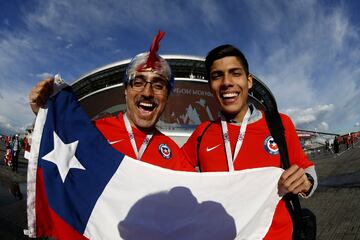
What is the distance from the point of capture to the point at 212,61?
10.1 feet

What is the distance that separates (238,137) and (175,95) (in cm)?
2089

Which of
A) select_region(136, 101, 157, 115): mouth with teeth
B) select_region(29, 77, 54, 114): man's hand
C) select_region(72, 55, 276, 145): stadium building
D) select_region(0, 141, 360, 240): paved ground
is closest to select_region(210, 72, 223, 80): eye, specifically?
select_region(136, 101, 157, 115): mouth with teeth

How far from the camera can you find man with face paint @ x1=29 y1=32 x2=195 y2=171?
3029 millimetres

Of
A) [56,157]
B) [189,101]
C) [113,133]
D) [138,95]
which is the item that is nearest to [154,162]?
[113,133]

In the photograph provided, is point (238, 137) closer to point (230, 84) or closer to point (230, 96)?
point (230, 96)

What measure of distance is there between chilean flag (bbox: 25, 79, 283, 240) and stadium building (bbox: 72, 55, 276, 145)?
62.4 feet

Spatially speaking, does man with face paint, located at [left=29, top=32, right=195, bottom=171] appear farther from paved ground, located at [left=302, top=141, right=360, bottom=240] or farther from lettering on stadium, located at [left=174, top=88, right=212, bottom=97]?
lettering on stadium, located at [left=174, top=88, right=212, bottom=97]

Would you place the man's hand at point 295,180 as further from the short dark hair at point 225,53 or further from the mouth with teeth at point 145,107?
the mouth with teeth at point 145,107

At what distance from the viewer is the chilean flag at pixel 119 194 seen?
2.54m

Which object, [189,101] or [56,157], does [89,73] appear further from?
[56,157]

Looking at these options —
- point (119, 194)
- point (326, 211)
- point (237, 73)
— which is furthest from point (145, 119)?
point (326, 211)

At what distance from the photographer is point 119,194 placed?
2643mm

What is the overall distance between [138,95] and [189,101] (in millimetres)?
20874

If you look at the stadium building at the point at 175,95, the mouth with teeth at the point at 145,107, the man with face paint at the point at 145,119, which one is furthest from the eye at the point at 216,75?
the stadium building at the point at 175,95
